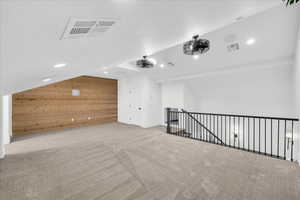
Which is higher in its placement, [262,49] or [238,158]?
[262,49]

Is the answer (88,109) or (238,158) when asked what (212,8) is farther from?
(88,109)

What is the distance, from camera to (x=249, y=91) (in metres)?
5.39

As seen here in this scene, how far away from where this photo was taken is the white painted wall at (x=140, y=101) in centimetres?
633

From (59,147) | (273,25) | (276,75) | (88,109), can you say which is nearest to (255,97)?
(276,75)

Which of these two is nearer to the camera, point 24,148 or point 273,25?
point 273,25

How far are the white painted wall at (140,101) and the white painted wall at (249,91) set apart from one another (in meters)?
2.04

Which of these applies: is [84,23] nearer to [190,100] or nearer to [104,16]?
[104,16]

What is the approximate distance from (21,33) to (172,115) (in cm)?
654

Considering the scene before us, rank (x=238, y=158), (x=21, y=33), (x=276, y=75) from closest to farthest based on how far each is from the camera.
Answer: (x=21, y=33) < (x=238, y=158) < (x=276, y=75)

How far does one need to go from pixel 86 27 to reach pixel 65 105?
5902mm

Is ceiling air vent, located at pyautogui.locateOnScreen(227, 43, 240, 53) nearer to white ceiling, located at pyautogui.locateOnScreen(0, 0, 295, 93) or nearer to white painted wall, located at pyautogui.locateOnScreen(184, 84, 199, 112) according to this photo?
white ceiling, located at pyautogui.locateOnScreen(0, 0, 295, 93)

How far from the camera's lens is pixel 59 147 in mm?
3555

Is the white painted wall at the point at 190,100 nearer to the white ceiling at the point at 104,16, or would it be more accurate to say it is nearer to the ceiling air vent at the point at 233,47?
the ceiling air vent at the point at 233,47

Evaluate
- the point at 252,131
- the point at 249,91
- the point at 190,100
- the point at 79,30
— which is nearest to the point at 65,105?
the point at 79,30
